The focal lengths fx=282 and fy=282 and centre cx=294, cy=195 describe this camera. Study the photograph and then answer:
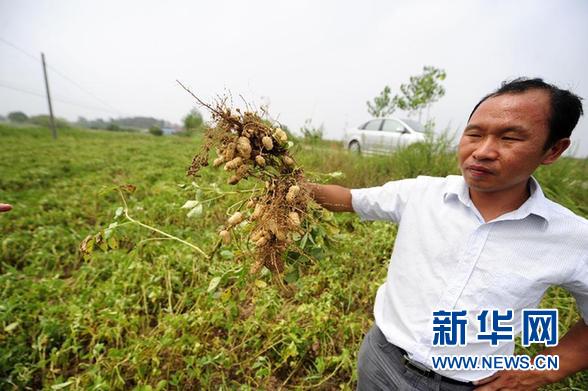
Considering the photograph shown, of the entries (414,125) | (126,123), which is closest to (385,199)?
(414,125)

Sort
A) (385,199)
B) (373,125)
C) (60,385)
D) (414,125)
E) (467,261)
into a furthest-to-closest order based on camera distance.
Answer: (373,125), (414,125), (60,385), (385,199), (467,261)

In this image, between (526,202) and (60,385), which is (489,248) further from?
(60,385)

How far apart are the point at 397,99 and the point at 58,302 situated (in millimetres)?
12049

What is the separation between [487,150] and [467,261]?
37 cm

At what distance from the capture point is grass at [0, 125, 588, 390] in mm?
1608

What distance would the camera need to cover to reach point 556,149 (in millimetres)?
915

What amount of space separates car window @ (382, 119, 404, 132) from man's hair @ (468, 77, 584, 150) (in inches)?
223

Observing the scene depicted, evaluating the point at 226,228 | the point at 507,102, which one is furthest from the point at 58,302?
the point at 507,102

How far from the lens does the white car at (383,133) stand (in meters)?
5.89

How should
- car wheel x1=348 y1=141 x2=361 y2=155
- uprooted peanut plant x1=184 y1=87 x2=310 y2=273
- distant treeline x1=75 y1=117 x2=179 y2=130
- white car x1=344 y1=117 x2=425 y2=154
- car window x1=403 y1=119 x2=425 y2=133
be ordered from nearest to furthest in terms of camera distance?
uprooted peanut plant x1=184 y1=87 x2=310 y2=273 < car wheel x1=348 y1=141 x2=361 y2=155 < white car x1=344 y1=117 x2=425 y2=154 < car window x1=403 y1=119 x2=425 y2=133 < distant treeline x1=75 y1=117 x2=179 y2=130

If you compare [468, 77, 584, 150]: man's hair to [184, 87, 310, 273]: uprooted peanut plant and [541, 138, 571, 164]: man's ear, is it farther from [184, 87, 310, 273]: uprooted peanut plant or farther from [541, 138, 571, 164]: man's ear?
[184, 87, 310, 273]: uprooted peanut plant

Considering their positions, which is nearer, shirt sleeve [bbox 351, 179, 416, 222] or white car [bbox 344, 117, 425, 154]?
shirt sleeve [bbox 351, 179, 416, 222]

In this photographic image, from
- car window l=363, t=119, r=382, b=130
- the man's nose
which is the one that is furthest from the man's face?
car window l=363, t=119, r=382, b=130

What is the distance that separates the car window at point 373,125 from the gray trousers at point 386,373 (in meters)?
6.40
